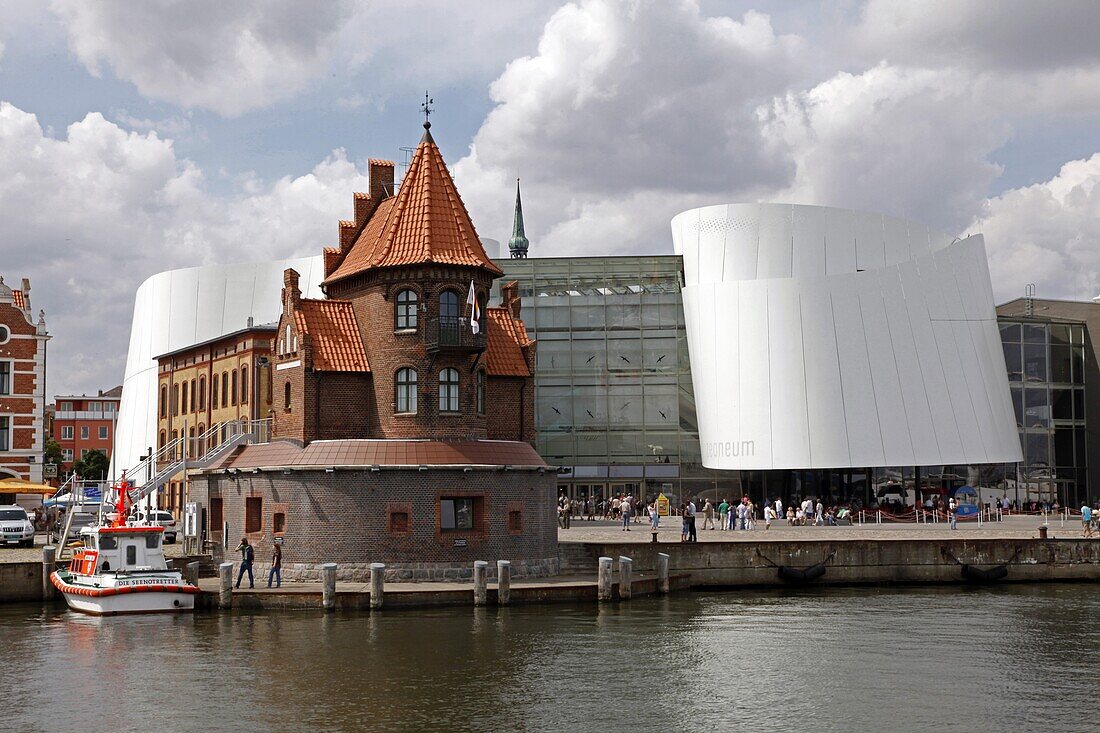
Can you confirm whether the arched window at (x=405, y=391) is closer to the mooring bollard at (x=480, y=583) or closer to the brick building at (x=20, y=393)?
the mooring bollard at (x=480, y=583)

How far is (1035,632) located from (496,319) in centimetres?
2086

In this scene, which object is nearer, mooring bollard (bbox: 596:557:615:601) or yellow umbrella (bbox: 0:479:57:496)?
mooring bollard (bbox: 596:557:615:601)

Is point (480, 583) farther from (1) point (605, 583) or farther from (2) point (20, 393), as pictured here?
(2) point (20, 393)

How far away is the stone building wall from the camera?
36219 mm

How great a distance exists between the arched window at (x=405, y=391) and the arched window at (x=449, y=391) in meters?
0.82

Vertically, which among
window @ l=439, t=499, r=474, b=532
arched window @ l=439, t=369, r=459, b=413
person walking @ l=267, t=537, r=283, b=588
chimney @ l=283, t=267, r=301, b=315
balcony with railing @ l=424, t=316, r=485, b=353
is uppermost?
chimney @ l=283, t=267, r=301, b=315

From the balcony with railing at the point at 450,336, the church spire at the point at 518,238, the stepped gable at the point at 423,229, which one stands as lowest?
the balcony with railing at the point at 450,336

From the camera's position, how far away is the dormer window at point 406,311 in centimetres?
3850

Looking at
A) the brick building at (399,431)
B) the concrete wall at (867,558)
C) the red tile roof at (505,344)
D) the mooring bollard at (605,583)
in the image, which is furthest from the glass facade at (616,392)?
the mooring bollard at (605,583)

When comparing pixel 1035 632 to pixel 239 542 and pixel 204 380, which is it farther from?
pixel 204 380

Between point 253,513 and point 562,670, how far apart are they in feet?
54.1

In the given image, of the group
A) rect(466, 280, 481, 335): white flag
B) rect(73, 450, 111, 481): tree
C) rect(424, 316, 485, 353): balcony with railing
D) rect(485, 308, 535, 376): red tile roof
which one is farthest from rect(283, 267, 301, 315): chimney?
rect(73, 450, 111, 481): tree

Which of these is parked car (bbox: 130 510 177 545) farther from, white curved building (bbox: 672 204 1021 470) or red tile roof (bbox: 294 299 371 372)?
white curved building (bbox: 672 204 1021 470)

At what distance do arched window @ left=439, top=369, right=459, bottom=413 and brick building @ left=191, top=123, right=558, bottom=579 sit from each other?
0.14ft
